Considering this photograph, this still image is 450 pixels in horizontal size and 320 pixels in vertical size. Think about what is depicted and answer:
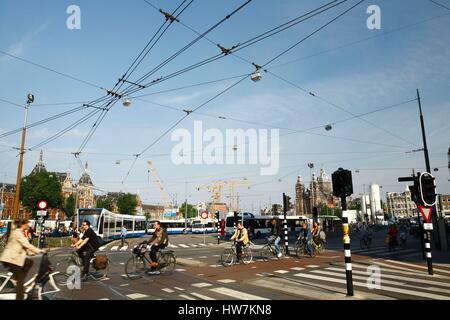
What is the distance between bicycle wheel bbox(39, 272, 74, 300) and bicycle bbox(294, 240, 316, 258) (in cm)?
1172

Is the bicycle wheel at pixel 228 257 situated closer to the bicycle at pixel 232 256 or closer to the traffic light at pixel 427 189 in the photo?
the bicycle at pixel 232 256

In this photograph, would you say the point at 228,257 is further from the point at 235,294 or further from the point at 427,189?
the point at 427,189

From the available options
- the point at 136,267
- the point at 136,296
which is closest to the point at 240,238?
the point at 136,267

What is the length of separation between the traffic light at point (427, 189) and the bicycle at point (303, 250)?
7.10 meters

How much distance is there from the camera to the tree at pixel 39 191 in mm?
63938

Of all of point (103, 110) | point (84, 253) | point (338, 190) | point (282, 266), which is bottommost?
point (282, 266)

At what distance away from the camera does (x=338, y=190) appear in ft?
28.1

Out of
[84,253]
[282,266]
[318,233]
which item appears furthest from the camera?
[318,233]

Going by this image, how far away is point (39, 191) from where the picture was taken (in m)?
64.1

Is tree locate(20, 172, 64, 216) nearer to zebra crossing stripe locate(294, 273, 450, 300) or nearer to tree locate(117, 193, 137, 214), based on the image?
tree locate(117, 193, 137, 214)
